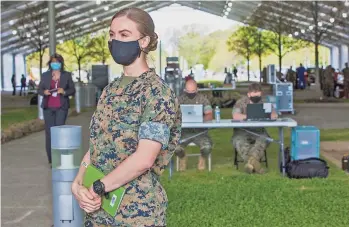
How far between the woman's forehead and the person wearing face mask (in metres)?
7.99

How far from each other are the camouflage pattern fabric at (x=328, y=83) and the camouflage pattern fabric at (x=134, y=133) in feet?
98.4

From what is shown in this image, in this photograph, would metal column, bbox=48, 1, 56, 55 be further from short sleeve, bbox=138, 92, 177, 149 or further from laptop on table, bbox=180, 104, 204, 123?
short sleeve, bbox=138, 92, 177, 149

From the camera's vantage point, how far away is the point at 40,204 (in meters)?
8.33

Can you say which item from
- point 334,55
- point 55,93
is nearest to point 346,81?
point 55,93

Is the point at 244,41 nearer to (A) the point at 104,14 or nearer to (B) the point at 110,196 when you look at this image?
(A) the point at 104,14

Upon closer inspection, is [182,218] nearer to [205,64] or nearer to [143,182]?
[143,182]

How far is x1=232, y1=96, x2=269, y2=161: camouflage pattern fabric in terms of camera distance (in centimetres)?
1041

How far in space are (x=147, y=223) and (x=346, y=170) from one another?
317 inches

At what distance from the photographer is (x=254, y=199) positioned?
8203 mm

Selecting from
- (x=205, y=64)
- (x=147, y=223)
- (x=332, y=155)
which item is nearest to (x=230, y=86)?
(x=332, y=155)

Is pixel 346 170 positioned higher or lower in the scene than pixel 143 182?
lower

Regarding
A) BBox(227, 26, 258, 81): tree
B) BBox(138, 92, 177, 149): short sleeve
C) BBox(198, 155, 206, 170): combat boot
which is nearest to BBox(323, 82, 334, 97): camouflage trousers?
BBox(198, 155, 206, 170): combat boot

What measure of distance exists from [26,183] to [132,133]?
7235mm

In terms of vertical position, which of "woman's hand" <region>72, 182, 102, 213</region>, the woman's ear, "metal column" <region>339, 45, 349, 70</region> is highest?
"metal column" <region>339, 45, 349, 70</region>
